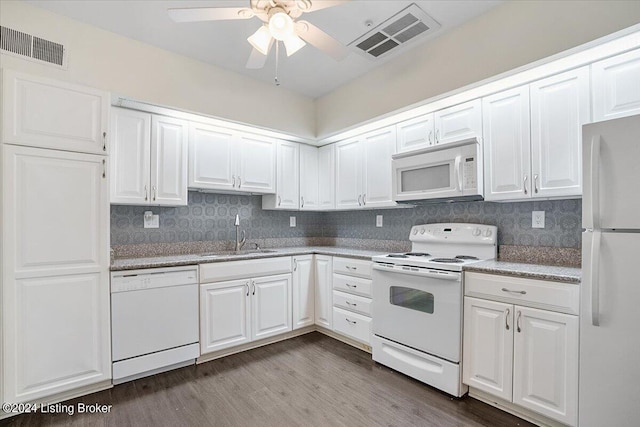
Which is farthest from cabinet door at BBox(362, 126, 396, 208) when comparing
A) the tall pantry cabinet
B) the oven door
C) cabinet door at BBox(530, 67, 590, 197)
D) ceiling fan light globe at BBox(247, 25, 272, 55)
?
the tall pantry cabinet

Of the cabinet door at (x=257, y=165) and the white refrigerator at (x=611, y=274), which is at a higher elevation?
the cabinet door at (x=257, y=165)

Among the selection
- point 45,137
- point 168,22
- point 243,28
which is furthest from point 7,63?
point 243,28

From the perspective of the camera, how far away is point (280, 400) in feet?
7.16

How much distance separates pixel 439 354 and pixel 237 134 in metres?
2.75

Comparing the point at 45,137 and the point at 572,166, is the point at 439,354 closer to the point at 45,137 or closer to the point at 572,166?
the point at 572,166

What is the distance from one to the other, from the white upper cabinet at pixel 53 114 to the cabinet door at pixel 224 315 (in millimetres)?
1444

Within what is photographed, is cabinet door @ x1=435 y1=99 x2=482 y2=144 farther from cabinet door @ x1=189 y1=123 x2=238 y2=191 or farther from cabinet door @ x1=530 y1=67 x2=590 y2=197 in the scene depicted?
cabinet door @ x1=189 y1=123 x2=238 y2=191

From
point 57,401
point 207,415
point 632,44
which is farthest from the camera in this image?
point 57,401

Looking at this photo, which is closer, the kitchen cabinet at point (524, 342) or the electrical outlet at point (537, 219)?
the kitchen cabinet at point (524, 342)

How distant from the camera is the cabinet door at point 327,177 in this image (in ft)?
12.6

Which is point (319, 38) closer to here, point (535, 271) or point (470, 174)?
point (470, 174)

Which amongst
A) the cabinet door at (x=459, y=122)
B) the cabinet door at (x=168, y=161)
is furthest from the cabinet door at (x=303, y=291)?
the cabinet door at (x=459, y=122)

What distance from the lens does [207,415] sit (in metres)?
2.01

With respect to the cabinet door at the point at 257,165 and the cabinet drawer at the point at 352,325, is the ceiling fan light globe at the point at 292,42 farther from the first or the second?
the cabinet drawer at the point at 352,325
